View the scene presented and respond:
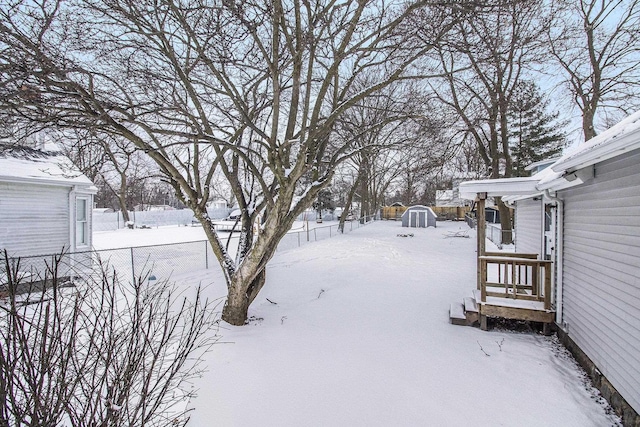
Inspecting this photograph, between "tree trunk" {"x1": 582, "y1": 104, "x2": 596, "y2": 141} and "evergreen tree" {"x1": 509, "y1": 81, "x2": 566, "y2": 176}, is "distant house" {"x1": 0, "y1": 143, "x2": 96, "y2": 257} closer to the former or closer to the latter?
"tree trunk" {"x1": 582, "y1": 104, "x2": 596, "y2": 141}

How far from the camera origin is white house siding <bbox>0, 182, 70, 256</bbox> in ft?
23.5

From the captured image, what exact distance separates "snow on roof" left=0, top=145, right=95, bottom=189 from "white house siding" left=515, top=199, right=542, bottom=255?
9.74m

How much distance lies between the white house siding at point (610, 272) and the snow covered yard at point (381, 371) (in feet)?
1.47

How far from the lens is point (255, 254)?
5395 mm

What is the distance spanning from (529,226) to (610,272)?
482cm

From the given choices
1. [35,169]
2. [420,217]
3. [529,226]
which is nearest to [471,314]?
[529,226]

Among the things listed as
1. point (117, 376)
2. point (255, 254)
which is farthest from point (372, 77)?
point (117, 376)

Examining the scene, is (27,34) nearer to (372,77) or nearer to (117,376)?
(117,376)

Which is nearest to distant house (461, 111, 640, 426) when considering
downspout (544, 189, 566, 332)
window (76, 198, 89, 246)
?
downspout (544, 189, 566, 332)

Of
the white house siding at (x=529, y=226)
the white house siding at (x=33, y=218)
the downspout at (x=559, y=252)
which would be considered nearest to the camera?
the downspout at (x=559, y=252)

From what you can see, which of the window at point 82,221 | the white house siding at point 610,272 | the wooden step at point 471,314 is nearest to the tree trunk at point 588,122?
the white house siding at point 610,272

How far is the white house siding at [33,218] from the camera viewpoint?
7176mm

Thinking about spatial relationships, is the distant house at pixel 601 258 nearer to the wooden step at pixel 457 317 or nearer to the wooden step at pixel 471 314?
the wooden step at pixel 471 314

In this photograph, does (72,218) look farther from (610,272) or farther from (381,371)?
(610,272)
